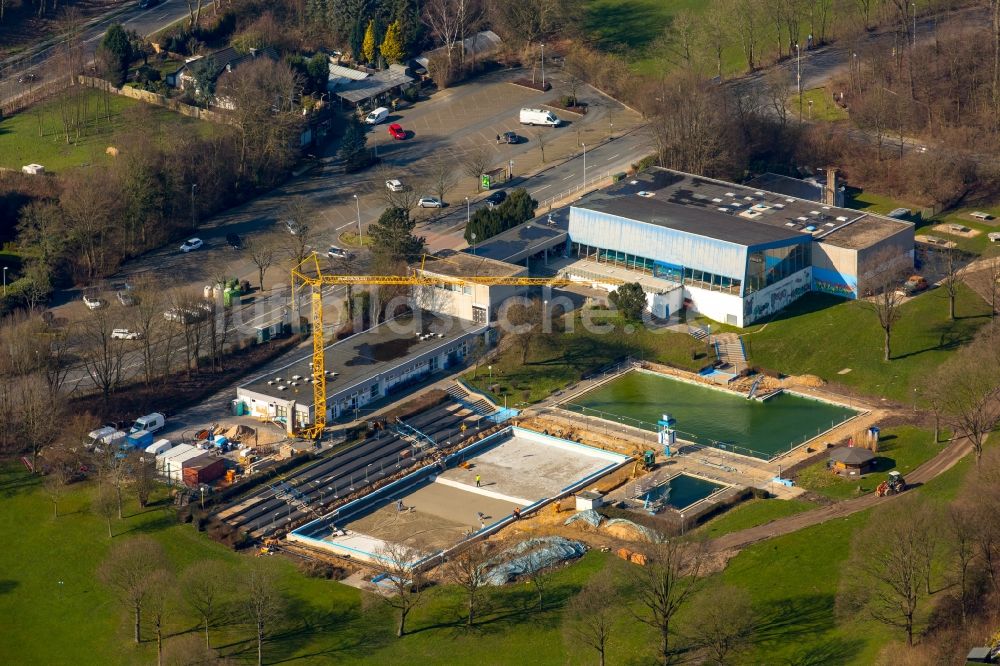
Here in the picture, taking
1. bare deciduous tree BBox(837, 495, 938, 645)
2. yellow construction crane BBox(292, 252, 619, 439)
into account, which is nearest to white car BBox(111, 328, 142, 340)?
yellow construction crane BBox(292, 252, 619, 439)

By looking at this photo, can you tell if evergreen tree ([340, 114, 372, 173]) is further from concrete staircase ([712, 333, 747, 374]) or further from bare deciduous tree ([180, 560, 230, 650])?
bare deciduous tree ([180, 560, 230, 650])

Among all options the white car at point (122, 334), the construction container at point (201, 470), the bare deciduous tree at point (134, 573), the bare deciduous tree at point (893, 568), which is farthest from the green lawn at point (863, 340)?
the bare deciduous tree at point (134, 573)

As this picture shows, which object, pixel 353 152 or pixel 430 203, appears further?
pixel 353 152

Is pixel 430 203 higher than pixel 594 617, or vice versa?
pixel 430 203

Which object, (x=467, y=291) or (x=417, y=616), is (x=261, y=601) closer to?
(x=417, y=616)

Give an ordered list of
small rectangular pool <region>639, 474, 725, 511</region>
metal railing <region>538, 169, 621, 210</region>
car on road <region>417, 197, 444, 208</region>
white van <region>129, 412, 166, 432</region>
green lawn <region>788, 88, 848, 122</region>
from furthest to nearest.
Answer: green lawn <region>788, 88, 848, 122</region>
car on road <region>417, 197, 444, 208</region>
metal railing <region>538, 169, 621, 210</region>
white van <region>129, 412, 166, 432</region>
small rectangular pool <region>639, 474, 725, 511</region>

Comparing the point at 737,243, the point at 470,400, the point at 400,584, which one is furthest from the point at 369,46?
the point at 400,584

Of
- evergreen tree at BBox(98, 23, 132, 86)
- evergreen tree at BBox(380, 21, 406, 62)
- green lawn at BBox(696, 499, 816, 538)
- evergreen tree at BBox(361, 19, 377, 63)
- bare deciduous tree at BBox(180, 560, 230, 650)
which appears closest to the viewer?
bare deciduous tree at BBox(180, 560, 230, 650)
